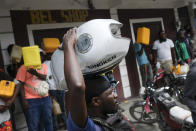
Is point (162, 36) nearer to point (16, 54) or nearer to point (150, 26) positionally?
point (150, 26)

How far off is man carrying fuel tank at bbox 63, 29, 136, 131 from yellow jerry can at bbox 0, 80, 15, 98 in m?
1.94

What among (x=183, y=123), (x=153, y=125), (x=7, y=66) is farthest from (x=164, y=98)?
(x=7, y=66)

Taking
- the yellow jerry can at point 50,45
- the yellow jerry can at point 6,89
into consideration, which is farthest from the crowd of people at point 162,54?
the yellow jerry can at point 6,89

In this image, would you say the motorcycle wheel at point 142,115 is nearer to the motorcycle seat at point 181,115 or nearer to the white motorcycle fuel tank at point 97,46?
the motorcycle seat at point 181,115

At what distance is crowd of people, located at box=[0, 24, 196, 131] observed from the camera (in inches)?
43.6

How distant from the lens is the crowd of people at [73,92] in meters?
1.11

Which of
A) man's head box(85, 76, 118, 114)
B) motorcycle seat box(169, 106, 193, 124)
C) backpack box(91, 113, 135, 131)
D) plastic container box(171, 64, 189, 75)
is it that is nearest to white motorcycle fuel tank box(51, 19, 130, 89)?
man's head box(85, 76, 118, 114)

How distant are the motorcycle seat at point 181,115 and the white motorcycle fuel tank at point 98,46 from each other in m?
1.58

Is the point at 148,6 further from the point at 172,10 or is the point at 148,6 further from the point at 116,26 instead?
the point at 116,26

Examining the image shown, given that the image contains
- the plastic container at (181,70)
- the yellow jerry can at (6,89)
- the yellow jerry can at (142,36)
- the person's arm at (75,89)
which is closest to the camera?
the person's arm at (75,89)

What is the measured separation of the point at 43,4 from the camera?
193 inches

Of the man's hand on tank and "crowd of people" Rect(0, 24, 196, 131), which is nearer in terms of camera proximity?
"crowd of people" Rect(0, 24, 196, 131)

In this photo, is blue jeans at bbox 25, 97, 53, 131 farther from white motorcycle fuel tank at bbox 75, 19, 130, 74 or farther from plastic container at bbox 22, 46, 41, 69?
white motorcycle fuel tank at bbox 75, 19, 130, 74

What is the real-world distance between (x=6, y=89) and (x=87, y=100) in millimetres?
2060
